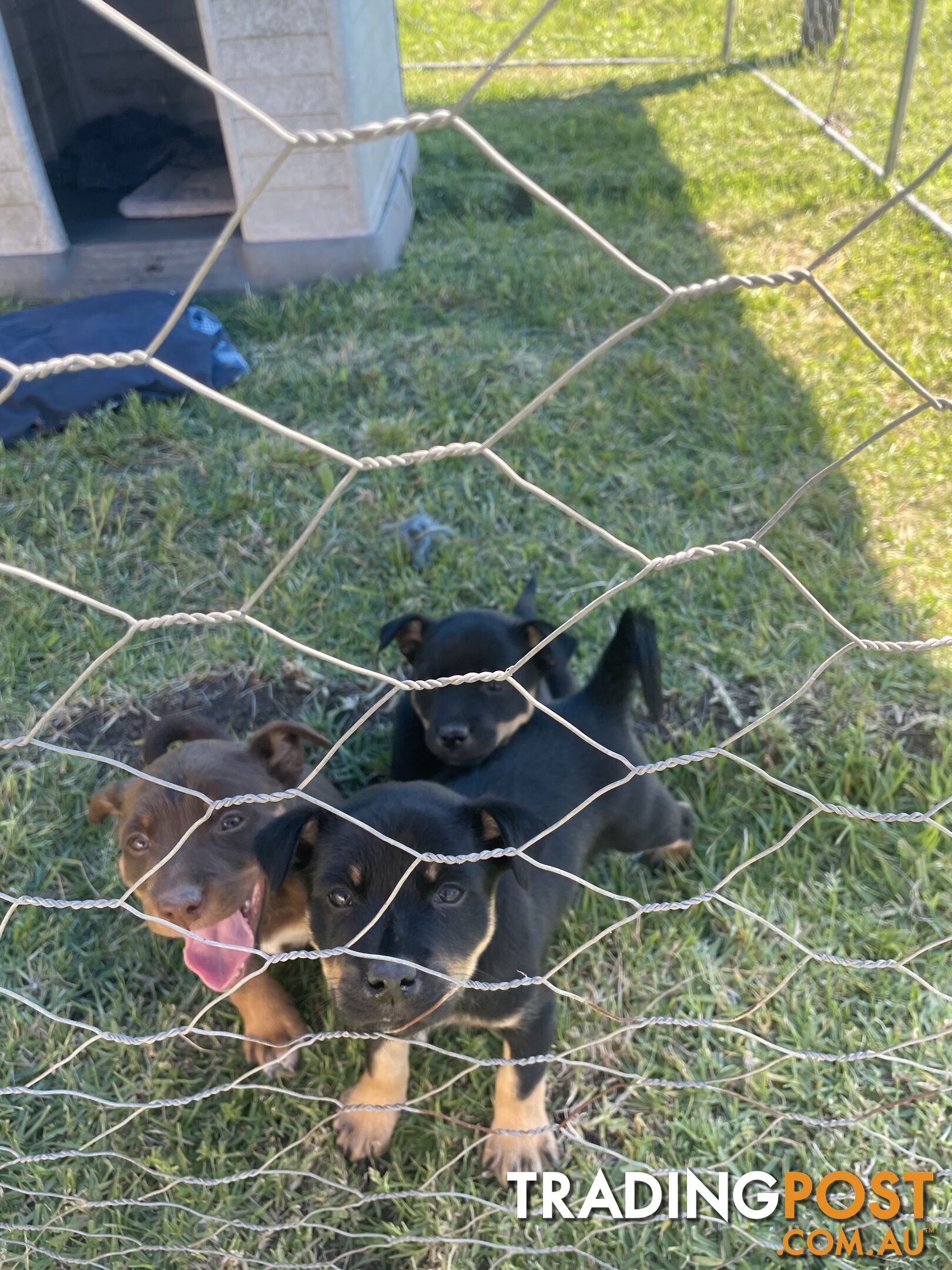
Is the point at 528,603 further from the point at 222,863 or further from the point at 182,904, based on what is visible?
the point at 182,904

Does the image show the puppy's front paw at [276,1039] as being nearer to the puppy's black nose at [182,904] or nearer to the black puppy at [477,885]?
the black puppy at [477,885]

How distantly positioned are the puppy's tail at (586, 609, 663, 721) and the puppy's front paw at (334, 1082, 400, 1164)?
110cm

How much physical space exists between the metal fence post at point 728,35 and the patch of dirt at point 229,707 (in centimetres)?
1043

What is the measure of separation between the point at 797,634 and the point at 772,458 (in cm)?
127

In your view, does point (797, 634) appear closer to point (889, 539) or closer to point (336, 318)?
point (889, 539)

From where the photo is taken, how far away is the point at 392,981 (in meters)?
1.74

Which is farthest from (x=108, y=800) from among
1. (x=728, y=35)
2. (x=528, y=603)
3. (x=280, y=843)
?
(x=728, y=35)

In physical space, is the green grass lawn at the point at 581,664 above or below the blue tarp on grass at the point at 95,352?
below

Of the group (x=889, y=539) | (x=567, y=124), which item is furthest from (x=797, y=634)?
(x=567, y=124)

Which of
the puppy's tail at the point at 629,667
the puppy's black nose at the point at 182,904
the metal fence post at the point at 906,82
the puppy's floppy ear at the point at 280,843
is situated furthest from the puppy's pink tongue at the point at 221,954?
the metal fence post at the point at 906,82

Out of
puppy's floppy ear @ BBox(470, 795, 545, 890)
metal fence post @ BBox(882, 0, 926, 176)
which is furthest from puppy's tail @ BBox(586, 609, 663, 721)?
metal fence post @ BBox(882, 0, 926, 176)

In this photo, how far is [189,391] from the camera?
4.76m

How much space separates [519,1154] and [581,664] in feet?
5.47

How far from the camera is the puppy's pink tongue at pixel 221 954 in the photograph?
7.50ft
